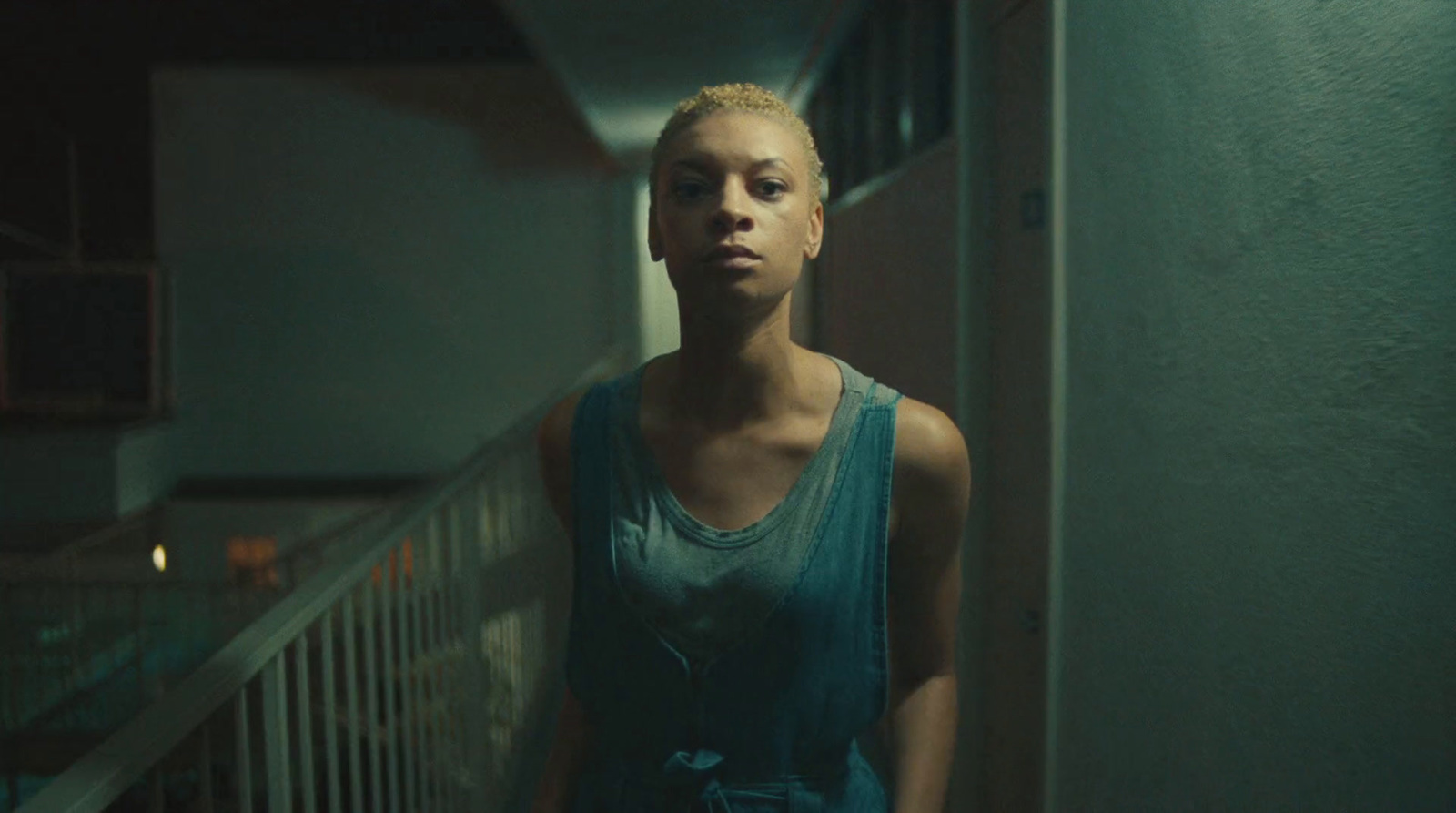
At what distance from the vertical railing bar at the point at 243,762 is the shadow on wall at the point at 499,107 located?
790 cm

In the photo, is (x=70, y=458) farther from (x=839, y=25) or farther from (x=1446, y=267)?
(x=1446, y=267)

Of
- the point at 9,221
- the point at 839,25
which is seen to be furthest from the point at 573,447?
the point at 9,221

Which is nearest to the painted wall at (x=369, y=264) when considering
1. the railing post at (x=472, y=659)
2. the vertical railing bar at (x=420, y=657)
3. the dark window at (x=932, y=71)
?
the dark window at (x=932, y=71)

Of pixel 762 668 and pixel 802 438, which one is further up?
pixel 802 438

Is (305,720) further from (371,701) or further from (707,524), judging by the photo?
(707,524)

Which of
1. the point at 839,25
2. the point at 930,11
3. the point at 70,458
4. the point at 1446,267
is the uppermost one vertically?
the point at 839,25

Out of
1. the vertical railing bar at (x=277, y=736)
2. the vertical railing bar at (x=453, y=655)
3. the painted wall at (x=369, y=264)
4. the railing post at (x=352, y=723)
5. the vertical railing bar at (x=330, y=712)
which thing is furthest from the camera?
the painted wall at (x=369, y=264)

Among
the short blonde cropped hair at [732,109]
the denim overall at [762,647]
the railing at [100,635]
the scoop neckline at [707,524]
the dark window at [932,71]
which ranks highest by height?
the dark window at [932,71]

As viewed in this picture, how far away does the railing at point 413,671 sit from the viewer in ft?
3.36

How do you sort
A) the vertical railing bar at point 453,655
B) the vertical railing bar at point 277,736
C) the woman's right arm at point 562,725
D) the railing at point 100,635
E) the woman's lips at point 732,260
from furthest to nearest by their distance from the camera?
the railing at point 100,635, the vertical railing bar at point 453,655, the vertical railing bar at point 277,736, the woman's right arm at point 562,725, the woman's lips at point 732,260

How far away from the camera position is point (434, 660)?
2.12 metres

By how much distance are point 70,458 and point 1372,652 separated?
9716 millimetres

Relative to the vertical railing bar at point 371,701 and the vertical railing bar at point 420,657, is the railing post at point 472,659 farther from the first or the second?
the vertical railing bar at point 371,701

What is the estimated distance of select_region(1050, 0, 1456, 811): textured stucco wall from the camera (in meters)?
0.82
